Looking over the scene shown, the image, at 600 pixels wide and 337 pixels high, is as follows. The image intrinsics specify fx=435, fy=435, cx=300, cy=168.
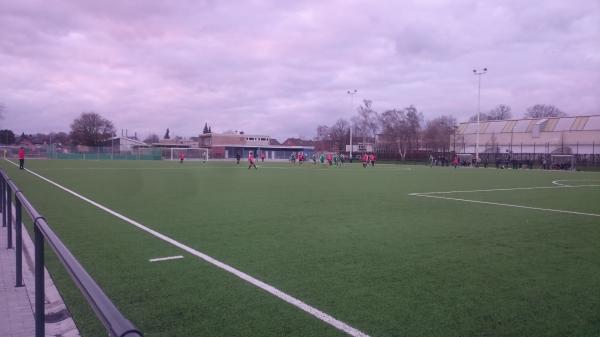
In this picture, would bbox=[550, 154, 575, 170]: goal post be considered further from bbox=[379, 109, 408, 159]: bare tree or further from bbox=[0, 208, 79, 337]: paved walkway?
bbox=[0, 208, 79, 337]: paved walkway

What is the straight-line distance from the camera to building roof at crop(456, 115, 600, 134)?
73000 mm

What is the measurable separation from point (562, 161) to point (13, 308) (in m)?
61.9

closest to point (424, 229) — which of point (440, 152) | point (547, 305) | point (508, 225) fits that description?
point (508, 225)

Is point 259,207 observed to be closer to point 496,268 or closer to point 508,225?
point 508,225

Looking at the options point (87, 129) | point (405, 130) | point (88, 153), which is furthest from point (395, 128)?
point (87, 129)

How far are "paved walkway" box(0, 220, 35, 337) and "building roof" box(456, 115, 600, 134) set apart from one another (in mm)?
84048

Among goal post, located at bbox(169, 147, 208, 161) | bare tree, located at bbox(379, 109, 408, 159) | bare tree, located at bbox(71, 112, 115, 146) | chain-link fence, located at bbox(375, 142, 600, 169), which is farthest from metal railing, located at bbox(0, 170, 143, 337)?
bare tree, located at bbox(71, 112, 115, 146)

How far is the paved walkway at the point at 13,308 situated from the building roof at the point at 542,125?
3309 inches

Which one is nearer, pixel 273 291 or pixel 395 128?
pixel 273 291

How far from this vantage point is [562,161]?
2157 inches

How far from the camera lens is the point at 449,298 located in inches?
189

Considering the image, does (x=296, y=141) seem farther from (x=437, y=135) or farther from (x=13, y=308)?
(x=13, y=308)

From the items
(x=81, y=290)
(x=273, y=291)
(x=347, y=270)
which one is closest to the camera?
(x=81, y=290)

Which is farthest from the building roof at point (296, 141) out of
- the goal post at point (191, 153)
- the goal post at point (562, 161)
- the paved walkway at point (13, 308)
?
the paved walkway at point (13, 308)
